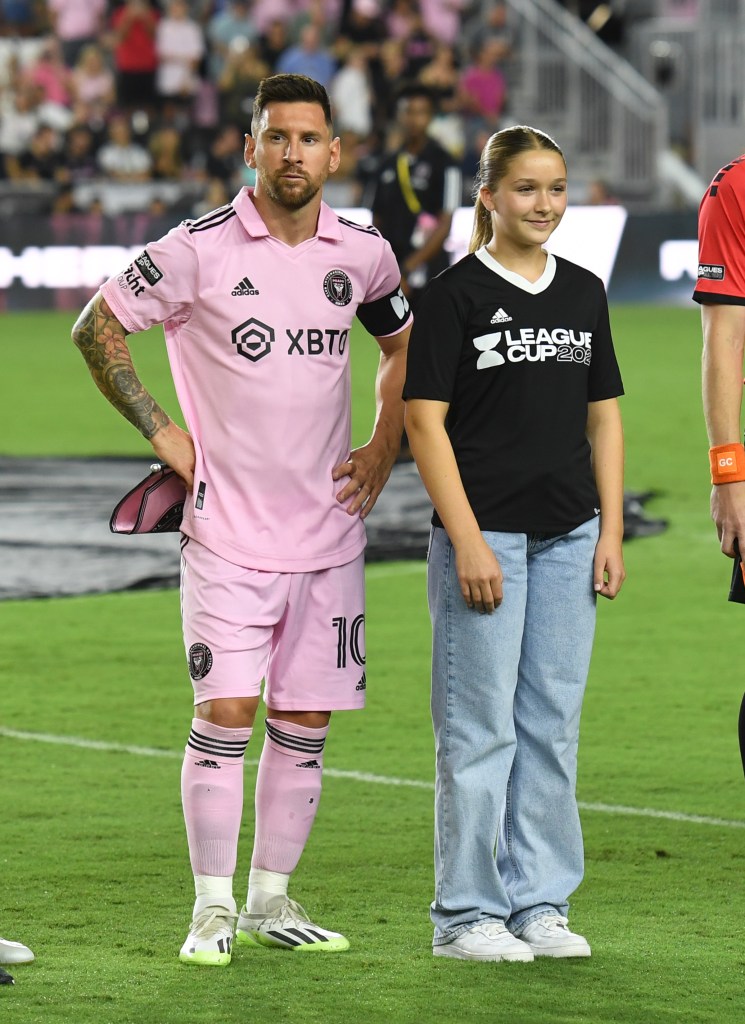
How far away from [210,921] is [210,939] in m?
0.05

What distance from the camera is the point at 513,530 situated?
4.23m

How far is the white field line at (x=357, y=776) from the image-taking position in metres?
5.77

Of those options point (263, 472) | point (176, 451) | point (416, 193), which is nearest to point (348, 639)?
point (263, 472)

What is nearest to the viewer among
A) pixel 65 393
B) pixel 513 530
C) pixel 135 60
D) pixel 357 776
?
pixel 513 530

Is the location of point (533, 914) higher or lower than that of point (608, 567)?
lower

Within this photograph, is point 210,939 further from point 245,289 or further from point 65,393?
point 65,393

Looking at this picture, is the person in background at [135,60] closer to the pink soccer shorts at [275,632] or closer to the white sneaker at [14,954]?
the pink soccer shorts at [275,632]

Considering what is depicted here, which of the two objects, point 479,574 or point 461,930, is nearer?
point 479,574

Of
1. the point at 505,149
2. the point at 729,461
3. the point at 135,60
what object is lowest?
the point at 729,461

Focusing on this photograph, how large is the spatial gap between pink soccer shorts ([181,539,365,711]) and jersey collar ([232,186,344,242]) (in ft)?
2.48

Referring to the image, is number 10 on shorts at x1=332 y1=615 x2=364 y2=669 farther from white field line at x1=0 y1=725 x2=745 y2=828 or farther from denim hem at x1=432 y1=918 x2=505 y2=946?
white field line at x1=0 y1=725 x2=745 y2=828

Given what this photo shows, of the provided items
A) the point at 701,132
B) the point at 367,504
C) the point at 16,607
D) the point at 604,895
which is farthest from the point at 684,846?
the point at 701,132

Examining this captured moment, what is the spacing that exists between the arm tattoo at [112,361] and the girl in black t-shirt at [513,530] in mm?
694

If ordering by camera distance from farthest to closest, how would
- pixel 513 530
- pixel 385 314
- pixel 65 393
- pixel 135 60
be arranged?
pixel 135 60, pixel 65 393, pixel 385 314, pixel 513 530
